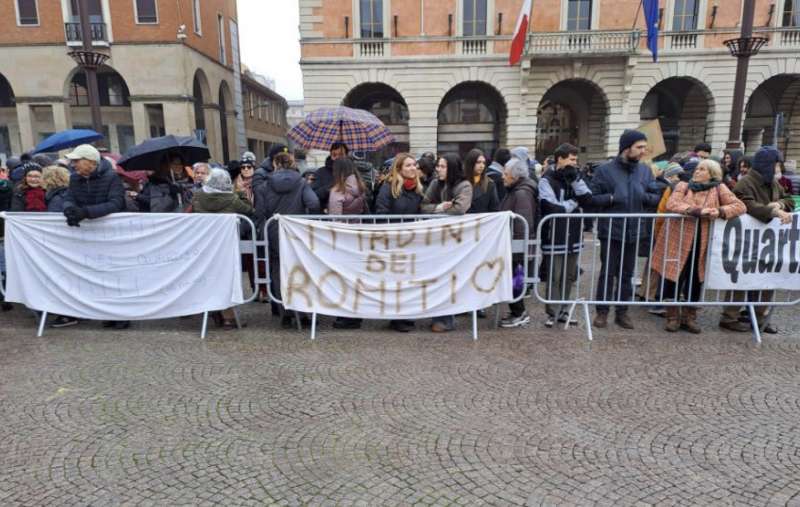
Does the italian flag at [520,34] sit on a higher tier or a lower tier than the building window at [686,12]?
lower

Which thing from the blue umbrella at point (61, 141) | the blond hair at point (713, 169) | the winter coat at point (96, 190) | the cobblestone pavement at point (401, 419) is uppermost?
the blue umbrella at point (61, 141)

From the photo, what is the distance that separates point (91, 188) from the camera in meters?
5.30

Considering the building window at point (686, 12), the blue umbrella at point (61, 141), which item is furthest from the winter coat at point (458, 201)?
the building window at point (686, 12)

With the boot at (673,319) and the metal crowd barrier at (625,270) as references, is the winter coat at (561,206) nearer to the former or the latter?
the metal crowd barrier at (625,270)

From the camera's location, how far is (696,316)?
5.69 metres

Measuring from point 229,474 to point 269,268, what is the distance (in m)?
2.83

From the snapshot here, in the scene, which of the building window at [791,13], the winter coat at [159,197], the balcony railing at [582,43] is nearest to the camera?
the winter coat at [159,197]

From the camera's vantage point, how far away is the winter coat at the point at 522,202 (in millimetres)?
5238

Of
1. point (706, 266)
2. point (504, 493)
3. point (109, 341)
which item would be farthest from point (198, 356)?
point (706, 266)

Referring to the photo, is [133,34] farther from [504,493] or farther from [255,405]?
[504,493]

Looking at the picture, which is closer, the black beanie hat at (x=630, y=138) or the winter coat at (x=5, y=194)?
the black beanie hat at (x=630, y=138)

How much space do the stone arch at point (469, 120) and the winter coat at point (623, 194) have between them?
22581 mm

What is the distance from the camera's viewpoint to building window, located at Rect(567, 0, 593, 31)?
24469 mm

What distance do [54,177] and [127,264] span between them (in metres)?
1.64
